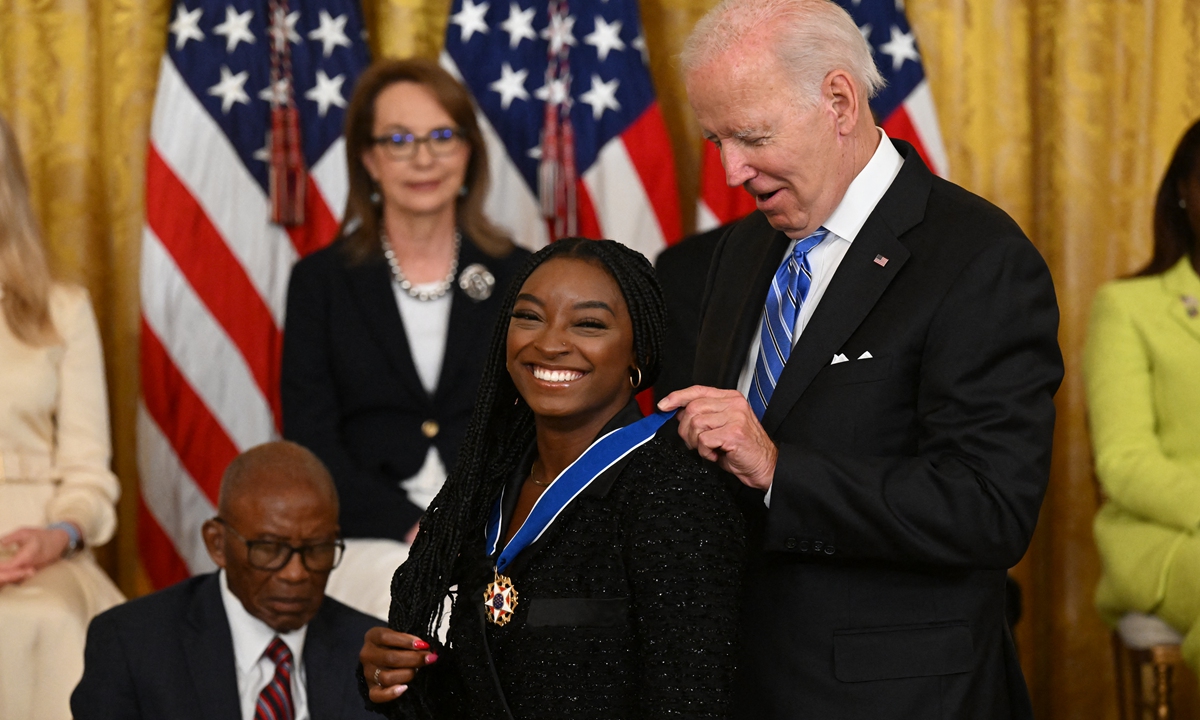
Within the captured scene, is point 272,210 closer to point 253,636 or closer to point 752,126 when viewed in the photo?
point 253,636

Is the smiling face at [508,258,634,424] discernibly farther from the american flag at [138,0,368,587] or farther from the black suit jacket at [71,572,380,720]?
the american flag at [138,0,368,587]

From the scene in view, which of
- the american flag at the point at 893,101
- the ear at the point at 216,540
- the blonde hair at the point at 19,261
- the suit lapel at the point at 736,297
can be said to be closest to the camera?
the suit lapel at the point at 736,297

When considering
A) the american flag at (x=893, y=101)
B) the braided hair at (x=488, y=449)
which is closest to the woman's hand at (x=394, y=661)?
the braided hair at (x=488, y=449)

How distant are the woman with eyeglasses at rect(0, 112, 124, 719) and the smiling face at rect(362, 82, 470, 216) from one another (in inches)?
41.4

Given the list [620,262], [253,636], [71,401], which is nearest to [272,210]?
[71,401]

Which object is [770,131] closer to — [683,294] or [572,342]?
[572,342]

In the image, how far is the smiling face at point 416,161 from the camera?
4551 millimetres

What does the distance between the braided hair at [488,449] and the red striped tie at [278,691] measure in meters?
0.87

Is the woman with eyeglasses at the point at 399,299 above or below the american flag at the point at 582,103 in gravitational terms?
below

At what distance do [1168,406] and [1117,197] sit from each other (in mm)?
1479

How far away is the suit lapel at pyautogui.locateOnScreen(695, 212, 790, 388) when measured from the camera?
2707mm

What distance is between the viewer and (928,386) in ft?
7.61

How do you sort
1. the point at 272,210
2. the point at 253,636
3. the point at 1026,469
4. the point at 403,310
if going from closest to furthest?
1. the point at 1026,469
2. the point at 253,636
3. the point at 403,310
4. the point at 272,210

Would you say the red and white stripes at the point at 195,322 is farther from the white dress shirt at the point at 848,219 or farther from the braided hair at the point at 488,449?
the white dress shirt at the point at 848,219
